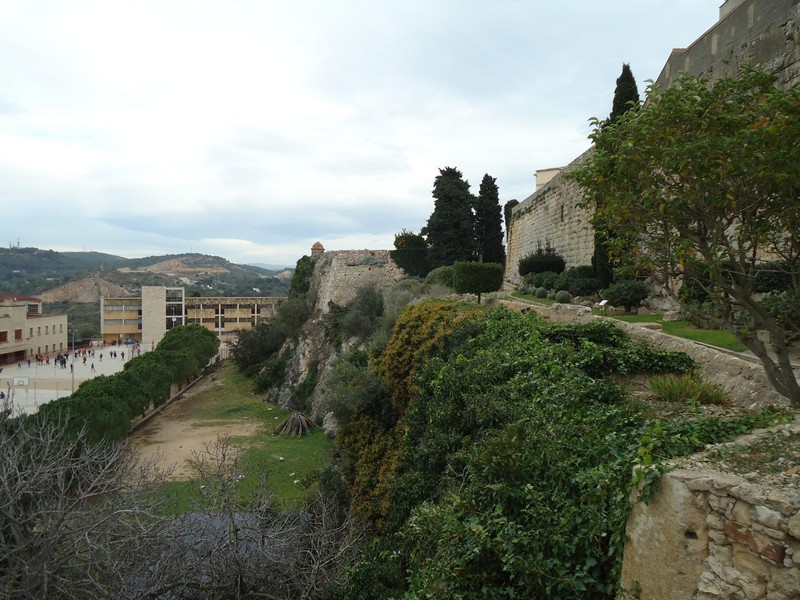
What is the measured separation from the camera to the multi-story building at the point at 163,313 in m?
64.8

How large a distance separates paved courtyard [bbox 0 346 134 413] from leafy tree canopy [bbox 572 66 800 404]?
23.0 metres

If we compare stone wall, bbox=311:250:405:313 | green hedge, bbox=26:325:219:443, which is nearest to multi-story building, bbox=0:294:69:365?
green hedge, bbox=26:325:219:443

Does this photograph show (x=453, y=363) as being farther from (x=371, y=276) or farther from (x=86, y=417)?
(x=371, y=276)

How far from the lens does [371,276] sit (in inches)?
1122

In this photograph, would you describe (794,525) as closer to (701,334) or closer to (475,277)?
(701,334)

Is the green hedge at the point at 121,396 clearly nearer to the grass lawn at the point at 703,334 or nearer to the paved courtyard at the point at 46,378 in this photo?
the paved courtyard at the point at 46,378

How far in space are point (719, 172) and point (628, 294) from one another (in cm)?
878

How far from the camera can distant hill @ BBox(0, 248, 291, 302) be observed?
98750 mm

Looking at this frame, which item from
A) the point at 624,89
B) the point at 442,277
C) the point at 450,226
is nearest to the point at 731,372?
the point at 624,89

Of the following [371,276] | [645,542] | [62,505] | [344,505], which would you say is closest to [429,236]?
[371,276]

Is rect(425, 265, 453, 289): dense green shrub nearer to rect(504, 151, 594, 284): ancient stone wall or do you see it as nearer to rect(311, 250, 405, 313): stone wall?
rect(504, 151, 594, 284): ancient stone wall

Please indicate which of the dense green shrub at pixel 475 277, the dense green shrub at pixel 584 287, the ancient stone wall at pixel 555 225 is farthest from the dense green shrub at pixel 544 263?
the dense green shrub at pixel 475 277

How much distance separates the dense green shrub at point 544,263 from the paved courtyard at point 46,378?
20.5 meters

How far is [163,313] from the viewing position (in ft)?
213
